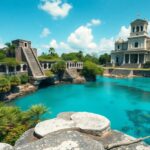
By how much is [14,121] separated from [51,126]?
495 centimetres

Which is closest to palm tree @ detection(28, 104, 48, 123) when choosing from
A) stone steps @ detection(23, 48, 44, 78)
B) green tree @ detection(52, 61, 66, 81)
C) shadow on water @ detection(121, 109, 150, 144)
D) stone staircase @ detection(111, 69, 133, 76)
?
shadow on water @ detection(121, 109, 150, 144)

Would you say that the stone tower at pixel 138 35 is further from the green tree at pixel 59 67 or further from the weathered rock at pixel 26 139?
the weathered rock at pixel 26 139

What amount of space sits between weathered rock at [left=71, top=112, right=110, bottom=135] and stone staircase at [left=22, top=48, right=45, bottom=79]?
99.2 ft

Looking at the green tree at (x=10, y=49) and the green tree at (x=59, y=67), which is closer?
the green tree at (x=10, y=49)

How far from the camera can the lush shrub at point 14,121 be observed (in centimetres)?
1197

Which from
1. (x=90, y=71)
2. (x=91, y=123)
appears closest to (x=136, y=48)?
(x=90, y=71)

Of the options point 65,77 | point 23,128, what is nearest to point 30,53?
point 65,77

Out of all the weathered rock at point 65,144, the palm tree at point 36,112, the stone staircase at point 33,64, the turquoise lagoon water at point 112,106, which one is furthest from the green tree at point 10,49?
the weathered rock at point 65,144

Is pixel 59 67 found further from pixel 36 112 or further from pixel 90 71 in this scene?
pixel 36 112

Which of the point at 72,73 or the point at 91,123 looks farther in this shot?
the point at 72,73

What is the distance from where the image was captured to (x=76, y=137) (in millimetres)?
7578

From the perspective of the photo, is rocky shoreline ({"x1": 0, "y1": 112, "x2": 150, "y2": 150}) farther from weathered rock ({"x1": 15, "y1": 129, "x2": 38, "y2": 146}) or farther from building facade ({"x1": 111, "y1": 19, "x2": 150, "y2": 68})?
building facade ({"x1": 111, "y1": 19, "x2": 150, "y2": 68})

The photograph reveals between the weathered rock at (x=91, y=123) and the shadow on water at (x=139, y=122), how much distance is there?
8263 mm

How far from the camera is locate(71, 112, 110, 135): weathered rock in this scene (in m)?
9.16
